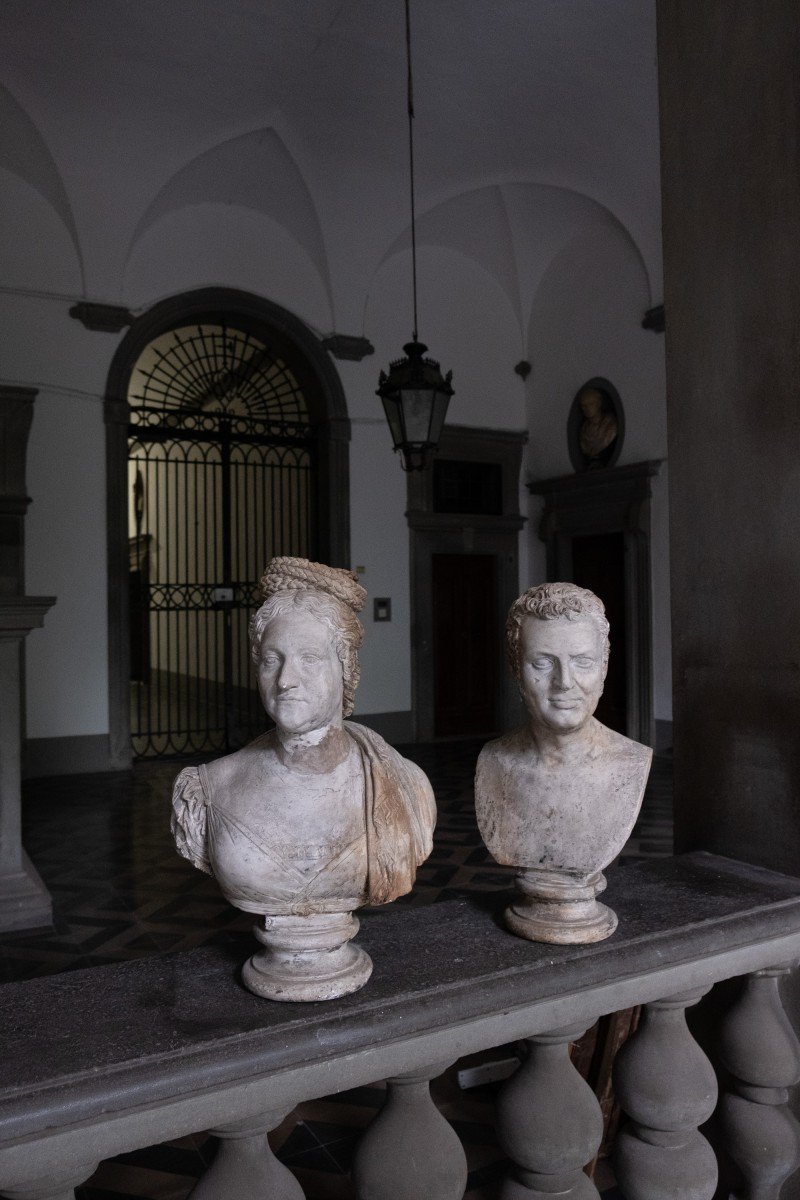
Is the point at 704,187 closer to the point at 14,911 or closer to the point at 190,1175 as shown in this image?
the point at 190,1175

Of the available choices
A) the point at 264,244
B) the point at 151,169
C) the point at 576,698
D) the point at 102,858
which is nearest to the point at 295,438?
the point at 264,244

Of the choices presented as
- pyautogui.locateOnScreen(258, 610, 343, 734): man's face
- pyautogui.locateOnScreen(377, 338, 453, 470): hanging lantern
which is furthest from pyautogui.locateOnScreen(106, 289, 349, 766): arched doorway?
pyautogui.locateOnScreen(258, 610, 343, 734): man's face

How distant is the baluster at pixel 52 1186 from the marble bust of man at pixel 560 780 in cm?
78

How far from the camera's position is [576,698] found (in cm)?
152

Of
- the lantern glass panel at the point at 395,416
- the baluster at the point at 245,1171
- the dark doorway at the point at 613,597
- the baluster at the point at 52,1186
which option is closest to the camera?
the baluster at the point at 52,1186

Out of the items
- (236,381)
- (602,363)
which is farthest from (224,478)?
(602,363)

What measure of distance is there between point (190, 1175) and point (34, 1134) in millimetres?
1740

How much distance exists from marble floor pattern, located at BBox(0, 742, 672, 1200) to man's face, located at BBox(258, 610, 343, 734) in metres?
1.20

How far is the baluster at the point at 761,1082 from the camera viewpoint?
1.59 m

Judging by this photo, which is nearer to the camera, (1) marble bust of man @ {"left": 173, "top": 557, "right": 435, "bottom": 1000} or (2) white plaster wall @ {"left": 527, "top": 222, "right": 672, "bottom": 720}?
(1) marble bust of man @ {"left": 173, "top": 557, "right": 435, "bottom": 1000}

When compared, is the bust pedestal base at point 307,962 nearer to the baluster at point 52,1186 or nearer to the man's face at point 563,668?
the baluster at point 52,1186

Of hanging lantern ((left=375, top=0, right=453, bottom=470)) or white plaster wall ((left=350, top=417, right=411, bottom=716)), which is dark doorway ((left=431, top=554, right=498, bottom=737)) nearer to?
white plaster wall ((left=350, top=417, right=411, bottom=716))

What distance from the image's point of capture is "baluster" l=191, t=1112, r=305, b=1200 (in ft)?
3.88

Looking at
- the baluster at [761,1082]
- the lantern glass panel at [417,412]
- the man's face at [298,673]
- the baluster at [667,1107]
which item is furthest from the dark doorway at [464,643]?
the man's face at [298,673]
